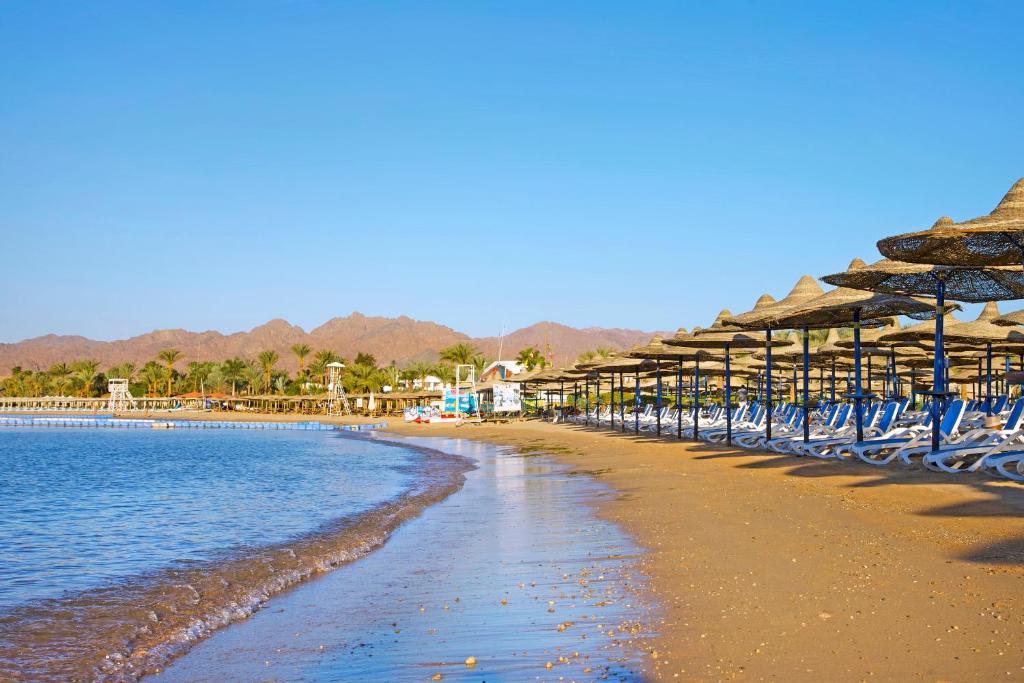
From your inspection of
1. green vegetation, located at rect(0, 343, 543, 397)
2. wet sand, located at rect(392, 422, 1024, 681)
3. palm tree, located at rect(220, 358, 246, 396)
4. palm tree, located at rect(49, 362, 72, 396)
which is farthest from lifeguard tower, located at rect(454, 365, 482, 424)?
palm tree, located at rect(49, 362, 72, 396)

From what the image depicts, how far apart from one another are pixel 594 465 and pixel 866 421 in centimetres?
525

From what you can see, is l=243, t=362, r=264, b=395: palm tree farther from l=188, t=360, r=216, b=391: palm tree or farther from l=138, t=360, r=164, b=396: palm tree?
l=138, t=360, r=164, b=396: palm tree

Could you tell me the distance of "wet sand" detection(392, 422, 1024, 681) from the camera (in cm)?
406

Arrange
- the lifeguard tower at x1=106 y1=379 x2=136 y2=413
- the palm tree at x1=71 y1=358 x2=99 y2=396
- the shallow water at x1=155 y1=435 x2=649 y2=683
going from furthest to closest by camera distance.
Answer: the palm tree at x1=71 y1=358 x2=99 y2=396 < the lifeguard tower at x1=106 y1=379 x2=136 y2=413 < the shallow water at x1=155 y1=435 x2=649 y2=683

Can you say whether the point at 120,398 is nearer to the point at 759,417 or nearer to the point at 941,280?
the point at 759,417

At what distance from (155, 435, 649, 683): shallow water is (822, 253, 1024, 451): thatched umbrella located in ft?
15.1

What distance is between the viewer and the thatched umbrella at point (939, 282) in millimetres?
10781

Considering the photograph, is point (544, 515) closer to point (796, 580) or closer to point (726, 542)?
point (726, 542)

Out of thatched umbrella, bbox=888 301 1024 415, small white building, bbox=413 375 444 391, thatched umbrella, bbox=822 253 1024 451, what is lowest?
small white building, bbox=413 375 444 391

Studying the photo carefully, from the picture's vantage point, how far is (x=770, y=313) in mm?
14875

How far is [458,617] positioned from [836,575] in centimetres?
241

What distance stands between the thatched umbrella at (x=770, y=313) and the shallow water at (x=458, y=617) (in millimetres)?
6390

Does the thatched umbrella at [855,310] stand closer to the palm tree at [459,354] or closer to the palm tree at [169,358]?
the palm tree at [459,354]

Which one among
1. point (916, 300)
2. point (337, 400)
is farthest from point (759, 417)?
point (337, 400)
